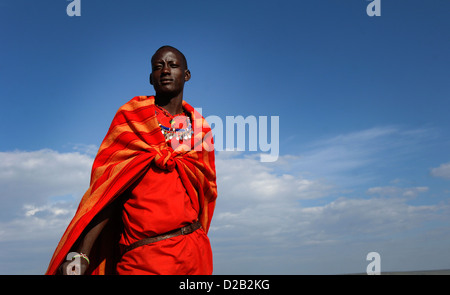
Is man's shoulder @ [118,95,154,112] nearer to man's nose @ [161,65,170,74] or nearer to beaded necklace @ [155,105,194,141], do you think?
beaded necklace @ [155,105,194,141]

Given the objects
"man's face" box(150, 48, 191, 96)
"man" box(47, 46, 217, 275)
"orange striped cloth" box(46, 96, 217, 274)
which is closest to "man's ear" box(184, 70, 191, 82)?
"man" box(47, 46, 217, 275)

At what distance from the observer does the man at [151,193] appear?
3762 mm

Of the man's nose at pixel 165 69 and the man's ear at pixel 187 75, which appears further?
the man's ear at pixel 187 75

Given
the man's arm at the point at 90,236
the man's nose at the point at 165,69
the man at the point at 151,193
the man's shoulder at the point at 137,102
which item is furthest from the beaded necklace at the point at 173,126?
the man's arm at the point at 90,236

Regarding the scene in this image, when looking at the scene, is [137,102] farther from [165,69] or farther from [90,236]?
[90,236]

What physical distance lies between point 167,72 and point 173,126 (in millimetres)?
583

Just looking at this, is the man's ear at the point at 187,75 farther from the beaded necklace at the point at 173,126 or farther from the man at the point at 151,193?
the beaded necklace at the point at 173,126

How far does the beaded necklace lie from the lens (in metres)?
4.34

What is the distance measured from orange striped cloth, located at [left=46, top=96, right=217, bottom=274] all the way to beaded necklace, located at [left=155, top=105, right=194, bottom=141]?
0.25 ft

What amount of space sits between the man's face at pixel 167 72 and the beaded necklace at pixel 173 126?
237 millimetres
